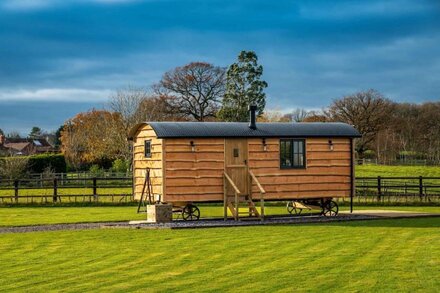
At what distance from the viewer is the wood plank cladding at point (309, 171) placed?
24.4 m

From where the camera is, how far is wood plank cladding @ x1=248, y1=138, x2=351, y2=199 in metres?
24.4

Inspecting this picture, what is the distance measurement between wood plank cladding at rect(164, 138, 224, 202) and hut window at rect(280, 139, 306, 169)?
243cm

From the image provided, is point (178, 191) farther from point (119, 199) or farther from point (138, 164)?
point (119, 199)

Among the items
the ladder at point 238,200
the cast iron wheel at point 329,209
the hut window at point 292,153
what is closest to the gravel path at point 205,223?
the ladder at point 238,200

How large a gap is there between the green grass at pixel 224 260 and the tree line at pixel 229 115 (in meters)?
42.8

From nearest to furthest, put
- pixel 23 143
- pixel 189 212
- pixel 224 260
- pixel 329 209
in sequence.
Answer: pixel 224 260
pixel 189 212
pixel 329 209
pixel 23 143

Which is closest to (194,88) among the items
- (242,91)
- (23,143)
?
(242,91)

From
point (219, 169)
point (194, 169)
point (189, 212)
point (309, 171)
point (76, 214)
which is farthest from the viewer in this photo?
point (76, 214)

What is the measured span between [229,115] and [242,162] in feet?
124

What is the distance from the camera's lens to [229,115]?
6166 cm

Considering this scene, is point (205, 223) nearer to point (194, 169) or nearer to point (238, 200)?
point (238, 200)

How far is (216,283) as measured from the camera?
11.2 metres

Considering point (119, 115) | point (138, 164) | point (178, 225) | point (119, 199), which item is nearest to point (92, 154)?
point (119, 115)

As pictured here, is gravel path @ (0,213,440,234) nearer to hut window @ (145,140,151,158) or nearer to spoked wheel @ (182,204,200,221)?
spoked wheel @ (182,204,200,221)
